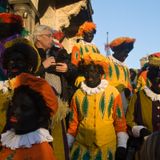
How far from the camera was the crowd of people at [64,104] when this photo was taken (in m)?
3.50

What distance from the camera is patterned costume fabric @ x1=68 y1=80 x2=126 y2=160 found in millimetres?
4855

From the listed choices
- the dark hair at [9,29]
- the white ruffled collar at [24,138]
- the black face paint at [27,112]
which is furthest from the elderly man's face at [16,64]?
the dark hair at [9,29]

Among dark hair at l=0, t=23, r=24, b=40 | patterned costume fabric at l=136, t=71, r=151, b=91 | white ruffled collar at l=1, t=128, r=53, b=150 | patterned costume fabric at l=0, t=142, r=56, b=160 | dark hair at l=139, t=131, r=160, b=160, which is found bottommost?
patterned costume fabric at l=0, t=142, r=56, b=160

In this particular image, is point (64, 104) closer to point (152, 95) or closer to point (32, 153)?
point (32, 153)

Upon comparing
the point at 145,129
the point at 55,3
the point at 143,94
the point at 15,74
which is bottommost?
the point at 145,129

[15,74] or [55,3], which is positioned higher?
[55,3]

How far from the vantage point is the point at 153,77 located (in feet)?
16.6

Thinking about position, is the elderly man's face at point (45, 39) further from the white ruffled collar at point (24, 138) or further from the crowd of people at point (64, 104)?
the white ruffled collar at point (24, 138)

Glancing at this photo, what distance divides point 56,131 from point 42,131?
0.28 m

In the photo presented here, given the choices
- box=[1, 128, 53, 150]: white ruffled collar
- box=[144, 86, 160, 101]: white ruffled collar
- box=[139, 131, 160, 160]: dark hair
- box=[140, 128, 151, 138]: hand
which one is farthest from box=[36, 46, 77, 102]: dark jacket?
box=[139, 131, 160, 160]: dark hair

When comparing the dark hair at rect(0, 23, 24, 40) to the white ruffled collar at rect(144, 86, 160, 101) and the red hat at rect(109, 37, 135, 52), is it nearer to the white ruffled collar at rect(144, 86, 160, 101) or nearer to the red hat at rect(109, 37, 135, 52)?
the white ruffled collar at rect(144, 86, 160, 101)

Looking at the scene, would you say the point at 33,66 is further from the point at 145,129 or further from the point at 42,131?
the point at 145,129

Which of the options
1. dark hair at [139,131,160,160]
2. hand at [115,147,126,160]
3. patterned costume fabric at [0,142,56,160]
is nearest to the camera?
dark hair at [139,131,160,160]

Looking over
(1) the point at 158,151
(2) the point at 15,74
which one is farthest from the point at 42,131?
(1) the point at 158,151
